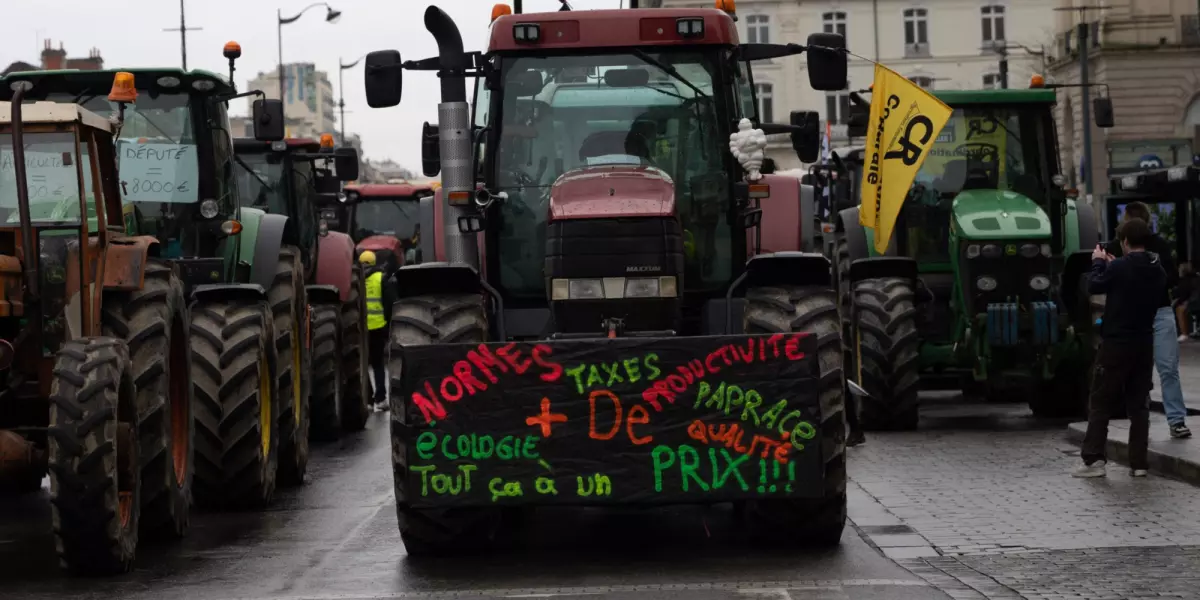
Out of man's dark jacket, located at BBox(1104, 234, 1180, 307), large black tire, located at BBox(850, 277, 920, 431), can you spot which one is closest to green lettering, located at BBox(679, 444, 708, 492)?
man's dark jacket, located at BBox(1104, 234, 1180, 307)

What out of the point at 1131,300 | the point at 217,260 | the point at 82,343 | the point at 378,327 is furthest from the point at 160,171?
the point at 378,327

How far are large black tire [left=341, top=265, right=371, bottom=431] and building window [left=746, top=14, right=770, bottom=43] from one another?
65113mm

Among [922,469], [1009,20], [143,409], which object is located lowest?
[922,469]

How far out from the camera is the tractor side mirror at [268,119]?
15.8 m

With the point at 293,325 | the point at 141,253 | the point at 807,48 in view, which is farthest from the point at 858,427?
the point at 141,253

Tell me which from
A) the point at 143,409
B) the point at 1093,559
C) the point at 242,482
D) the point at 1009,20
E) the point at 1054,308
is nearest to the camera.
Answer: the point at 1093,559

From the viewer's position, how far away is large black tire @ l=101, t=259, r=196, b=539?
11.3 m

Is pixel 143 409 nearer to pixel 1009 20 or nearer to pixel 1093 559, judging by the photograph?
pixel 1093 559

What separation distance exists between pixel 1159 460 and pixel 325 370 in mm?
7517

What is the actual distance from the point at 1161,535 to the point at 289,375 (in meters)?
6.18

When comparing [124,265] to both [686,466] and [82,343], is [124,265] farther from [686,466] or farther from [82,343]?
[686,466]

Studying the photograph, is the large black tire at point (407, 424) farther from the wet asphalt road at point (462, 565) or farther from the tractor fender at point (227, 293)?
the tractor fender at point (227, 293)

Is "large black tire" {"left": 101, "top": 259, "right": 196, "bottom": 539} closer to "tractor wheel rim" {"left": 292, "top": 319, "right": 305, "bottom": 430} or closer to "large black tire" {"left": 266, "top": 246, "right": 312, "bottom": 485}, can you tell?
"large black tire" {"left": 266, "top": 246, "right": 312, "bottom": 485}

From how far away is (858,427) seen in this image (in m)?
17.0
